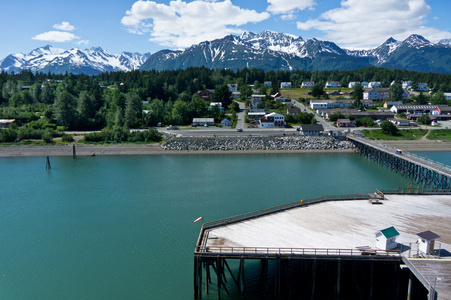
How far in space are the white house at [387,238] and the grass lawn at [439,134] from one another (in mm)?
53563

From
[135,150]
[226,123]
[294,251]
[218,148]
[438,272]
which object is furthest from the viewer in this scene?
[226,123]

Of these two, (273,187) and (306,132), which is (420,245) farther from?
(306,132)

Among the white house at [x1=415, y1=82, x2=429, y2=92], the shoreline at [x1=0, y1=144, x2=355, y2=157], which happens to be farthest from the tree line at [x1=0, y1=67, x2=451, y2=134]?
the shoreline at [x1=0, y1=144, x2=355, y2=157]

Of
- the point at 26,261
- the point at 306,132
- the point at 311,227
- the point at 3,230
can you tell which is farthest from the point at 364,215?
the point at 306,132

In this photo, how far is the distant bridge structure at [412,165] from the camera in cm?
3399

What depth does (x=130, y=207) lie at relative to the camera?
3178 centimetres

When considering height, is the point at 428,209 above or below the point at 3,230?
above

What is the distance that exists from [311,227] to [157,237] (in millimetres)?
11949

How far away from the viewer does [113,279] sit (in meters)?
20.2

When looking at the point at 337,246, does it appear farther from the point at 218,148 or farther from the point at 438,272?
the point at 218,148

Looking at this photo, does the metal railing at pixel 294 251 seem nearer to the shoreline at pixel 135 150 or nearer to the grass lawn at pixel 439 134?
the shoreline at pixel 135 150

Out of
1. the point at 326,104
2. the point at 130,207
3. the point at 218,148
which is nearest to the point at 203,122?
the point at 218,148

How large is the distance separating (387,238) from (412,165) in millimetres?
27613

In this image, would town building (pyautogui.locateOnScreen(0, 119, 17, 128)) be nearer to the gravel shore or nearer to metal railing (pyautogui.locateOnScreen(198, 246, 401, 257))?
the gravel shore
